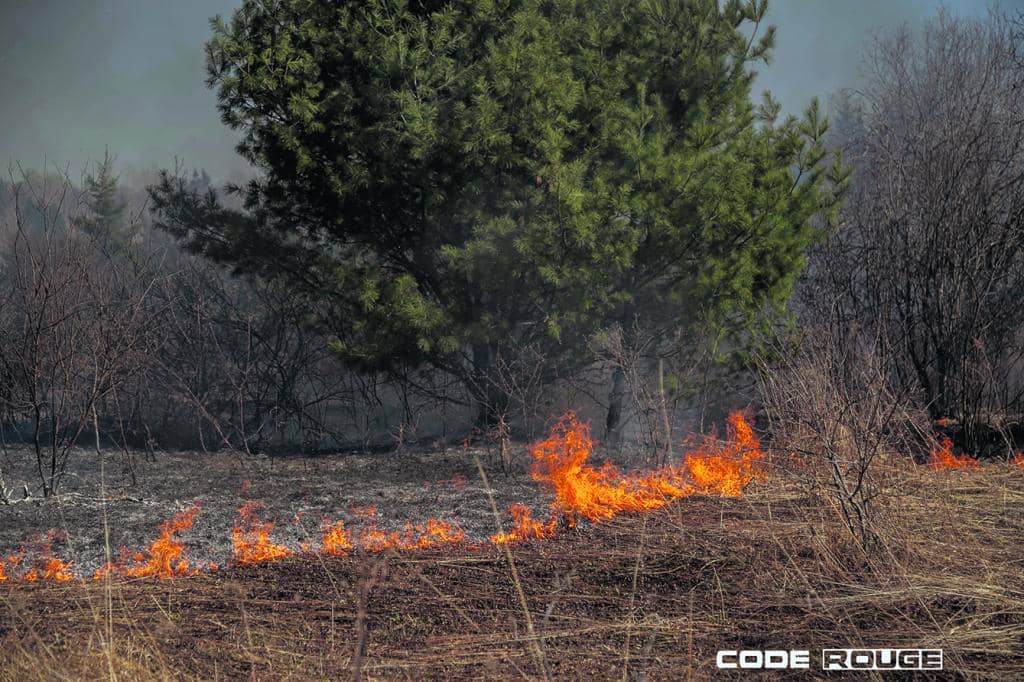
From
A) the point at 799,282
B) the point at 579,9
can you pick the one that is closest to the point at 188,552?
the point at 579,9

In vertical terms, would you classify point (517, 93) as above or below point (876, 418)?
above

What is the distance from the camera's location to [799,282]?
11.2m

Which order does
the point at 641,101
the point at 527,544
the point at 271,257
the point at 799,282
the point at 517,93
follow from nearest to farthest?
the point at 527,544, the point at 517,93, the point at 641,101, the point at 271,257, the point at 799,282

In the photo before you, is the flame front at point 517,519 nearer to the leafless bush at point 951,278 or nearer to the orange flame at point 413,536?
the orange flame at point 413,536

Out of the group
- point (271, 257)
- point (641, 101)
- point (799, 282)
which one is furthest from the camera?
point (799, 282)

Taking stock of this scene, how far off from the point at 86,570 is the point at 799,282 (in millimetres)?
8718

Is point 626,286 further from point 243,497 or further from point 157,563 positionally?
point 157,563

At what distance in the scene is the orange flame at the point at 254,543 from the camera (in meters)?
5.01

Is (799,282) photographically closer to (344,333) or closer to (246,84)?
(344,333)

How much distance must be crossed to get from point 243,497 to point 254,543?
1.24 meters

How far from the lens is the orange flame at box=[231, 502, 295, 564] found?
501cm

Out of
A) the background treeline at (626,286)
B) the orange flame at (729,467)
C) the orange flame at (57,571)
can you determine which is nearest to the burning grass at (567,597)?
the orange flame at (57,571)

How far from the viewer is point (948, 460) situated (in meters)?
6.96

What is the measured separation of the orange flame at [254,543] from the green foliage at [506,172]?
10.3 feet
